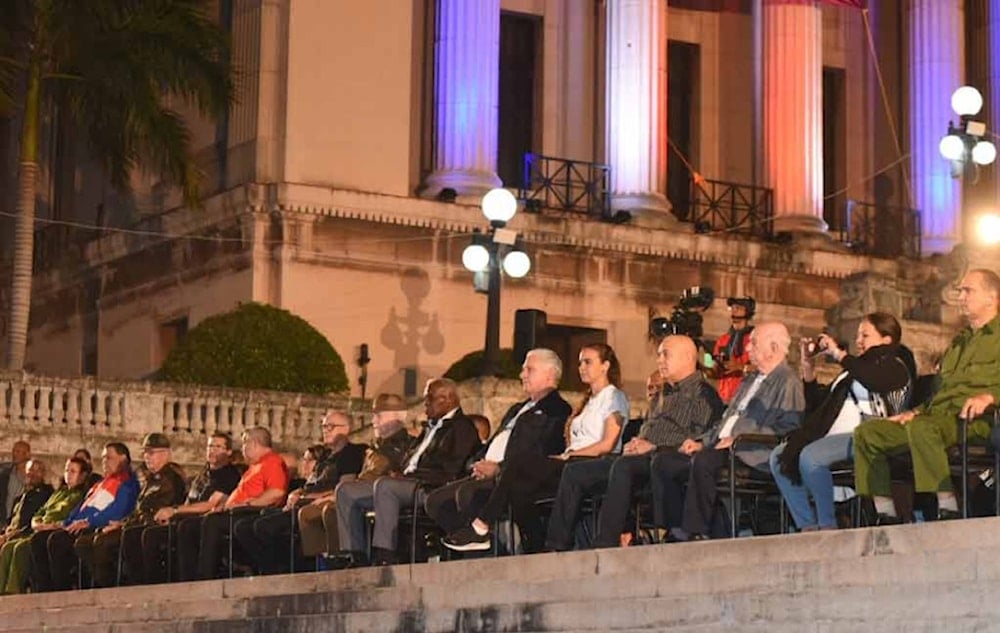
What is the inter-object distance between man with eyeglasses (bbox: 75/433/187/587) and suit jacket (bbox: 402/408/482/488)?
9.55ft

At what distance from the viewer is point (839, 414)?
13.0 metres

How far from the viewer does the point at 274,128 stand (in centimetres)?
3503

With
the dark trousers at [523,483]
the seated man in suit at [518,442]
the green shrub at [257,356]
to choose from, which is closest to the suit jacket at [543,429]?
the seated man in suit at [518,442]

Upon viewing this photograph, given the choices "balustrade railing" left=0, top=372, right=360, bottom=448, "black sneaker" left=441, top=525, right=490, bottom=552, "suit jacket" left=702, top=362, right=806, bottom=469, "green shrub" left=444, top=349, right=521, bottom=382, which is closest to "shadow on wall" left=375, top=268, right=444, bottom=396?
"green shrub" left=444, top=349, right=521, bottom=382

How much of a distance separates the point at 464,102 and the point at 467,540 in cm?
2210

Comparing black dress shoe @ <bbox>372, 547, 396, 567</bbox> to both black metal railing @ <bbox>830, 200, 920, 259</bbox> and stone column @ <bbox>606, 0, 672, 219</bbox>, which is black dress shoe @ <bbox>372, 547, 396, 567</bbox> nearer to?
stone column @ <bbox>606, 0, 672, 219</bbox>

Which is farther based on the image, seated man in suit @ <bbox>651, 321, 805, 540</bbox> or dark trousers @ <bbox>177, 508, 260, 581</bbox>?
dark trousers @ <bbox>177, 508, 260, 581</bbox>

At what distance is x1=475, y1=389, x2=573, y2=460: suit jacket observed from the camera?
14.7 metres

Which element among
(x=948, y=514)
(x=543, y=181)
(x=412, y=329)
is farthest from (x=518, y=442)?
(x=543, y=181)

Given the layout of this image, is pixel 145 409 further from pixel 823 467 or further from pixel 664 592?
pixel 664 592

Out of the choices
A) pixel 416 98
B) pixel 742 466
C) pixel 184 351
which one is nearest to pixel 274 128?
pixel 416 98

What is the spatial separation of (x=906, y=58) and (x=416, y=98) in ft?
33.3

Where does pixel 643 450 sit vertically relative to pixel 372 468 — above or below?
above

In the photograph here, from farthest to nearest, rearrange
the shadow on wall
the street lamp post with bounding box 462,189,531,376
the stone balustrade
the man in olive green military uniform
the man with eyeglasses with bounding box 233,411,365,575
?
1. the shadow on wall
2. the stone balustrade
3. the street lamp post with bounding box 462,189,531,376
4. the man with eyeglasses with bounding box 233,411,365,575
5. the man in olive green military uniform
